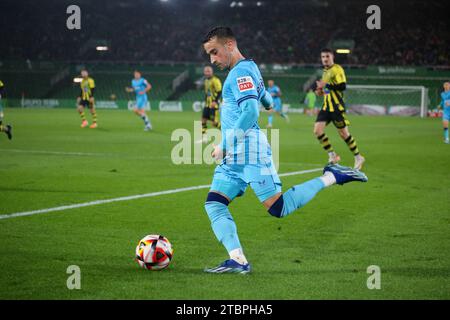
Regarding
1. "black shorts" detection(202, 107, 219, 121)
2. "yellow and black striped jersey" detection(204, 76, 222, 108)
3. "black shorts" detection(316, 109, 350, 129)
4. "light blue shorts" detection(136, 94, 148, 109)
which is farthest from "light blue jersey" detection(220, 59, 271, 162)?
"light blue shorts" detection(136, 94, 148, 109)

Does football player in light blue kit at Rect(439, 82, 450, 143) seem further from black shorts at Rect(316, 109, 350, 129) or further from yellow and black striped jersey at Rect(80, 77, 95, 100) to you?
yellow and black striped jersey at Rect(80, 77, 95, 100)

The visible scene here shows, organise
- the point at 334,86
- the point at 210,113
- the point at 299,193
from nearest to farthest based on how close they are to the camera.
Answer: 1. the point at 299,193
2. the point at 334,86
3. the point at 210,113

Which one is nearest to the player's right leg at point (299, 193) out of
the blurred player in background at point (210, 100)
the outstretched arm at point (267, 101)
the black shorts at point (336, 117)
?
the outstretched arm at point (267, 101)

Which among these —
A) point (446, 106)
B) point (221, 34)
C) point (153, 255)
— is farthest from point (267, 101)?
point (446, 106)

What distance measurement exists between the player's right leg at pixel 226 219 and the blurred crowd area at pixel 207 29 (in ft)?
161

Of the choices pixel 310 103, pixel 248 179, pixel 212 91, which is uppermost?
pixel 310 103

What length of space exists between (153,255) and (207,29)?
55.6m

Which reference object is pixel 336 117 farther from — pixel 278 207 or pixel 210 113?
pixel 278 207

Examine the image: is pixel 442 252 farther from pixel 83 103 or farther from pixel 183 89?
pixel 183 89

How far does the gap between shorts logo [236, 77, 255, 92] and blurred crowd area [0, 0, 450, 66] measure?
49092mm

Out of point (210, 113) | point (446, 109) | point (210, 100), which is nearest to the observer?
point (210, 113)

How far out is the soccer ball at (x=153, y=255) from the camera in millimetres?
6031

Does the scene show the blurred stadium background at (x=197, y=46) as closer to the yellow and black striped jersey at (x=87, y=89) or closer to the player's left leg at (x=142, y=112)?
the yellow and black striped jersey at (x=87, y=89)

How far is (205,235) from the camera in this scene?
7.69m
